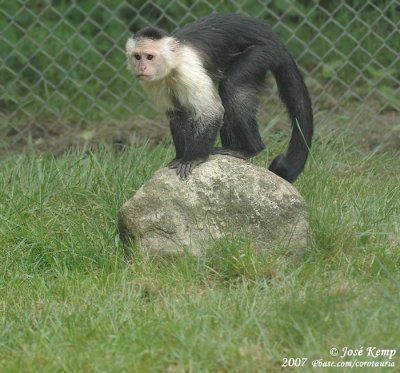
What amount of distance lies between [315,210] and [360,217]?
0.79 feet

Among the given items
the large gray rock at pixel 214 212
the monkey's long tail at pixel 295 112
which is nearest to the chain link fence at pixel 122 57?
the monkey's long tail at pixel 295 112

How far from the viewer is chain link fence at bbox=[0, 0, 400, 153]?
750 cm

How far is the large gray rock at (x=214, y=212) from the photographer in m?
4.60

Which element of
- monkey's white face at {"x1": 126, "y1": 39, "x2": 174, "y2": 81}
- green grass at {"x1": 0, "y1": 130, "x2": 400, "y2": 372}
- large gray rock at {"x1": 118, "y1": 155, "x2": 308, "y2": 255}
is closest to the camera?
green grass at {"x1": 0, "y1": 130, "x2": 400, "y2": 372}

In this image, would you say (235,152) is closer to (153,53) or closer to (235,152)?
(235,152)

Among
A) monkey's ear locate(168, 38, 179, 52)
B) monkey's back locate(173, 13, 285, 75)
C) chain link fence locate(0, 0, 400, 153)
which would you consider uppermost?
monkey's back locate(173, 13, 285, 75)

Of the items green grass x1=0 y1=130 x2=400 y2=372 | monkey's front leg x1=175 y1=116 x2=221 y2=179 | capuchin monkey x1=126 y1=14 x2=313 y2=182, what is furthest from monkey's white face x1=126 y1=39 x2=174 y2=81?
green grass x1=0 y1=130 x2=400 y2=372

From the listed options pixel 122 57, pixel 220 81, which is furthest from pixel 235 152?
pixel 122 57

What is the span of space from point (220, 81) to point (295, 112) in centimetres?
50

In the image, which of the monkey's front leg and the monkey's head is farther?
the monkey's head

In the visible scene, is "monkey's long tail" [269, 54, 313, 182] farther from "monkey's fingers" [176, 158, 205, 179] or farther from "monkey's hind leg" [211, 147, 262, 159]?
"monkey's fingers" [176, 158, 205, 179]

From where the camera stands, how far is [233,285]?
14.1 feet

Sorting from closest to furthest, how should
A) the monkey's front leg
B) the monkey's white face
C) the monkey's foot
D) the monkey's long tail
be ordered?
the monkey's front leg → the monkey's white face → the monkey's foot → the monkey's long tail

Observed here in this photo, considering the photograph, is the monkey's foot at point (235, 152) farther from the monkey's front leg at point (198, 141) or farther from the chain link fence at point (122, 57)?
the chain link fence at point (122, 57)
